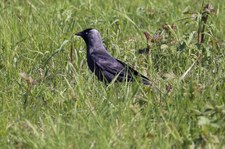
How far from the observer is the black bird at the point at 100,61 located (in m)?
6.95

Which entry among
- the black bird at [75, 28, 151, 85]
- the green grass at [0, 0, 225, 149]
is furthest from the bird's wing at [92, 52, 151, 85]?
the green grass at [0, 0, 225, 149]

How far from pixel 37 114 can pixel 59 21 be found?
9.18 feet

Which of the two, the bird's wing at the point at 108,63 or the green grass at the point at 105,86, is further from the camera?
the bird's wing at the point at 108,63

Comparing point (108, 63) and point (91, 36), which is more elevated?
point (91, 36)

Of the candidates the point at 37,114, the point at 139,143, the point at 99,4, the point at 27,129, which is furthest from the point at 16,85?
the point at 99,4

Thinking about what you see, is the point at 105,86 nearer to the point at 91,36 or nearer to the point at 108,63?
the point at 108,63

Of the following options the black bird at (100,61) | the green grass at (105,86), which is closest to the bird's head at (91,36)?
the black bird at (100,61)

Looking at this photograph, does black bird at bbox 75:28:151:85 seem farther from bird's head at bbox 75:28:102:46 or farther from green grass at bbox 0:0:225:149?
green grass at bbox 0:0:225:149

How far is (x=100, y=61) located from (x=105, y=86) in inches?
35.2

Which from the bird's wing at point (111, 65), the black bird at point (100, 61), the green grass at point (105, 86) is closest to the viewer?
the green grass at point (105, 86)

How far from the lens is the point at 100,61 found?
7.41 meters

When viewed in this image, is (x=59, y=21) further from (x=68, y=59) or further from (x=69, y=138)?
(x=69, y=138)

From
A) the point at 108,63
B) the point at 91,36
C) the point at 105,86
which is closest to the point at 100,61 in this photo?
the point at 108,63

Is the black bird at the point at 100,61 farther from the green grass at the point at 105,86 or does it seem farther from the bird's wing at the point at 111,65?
the green grass at the point at 105,86
